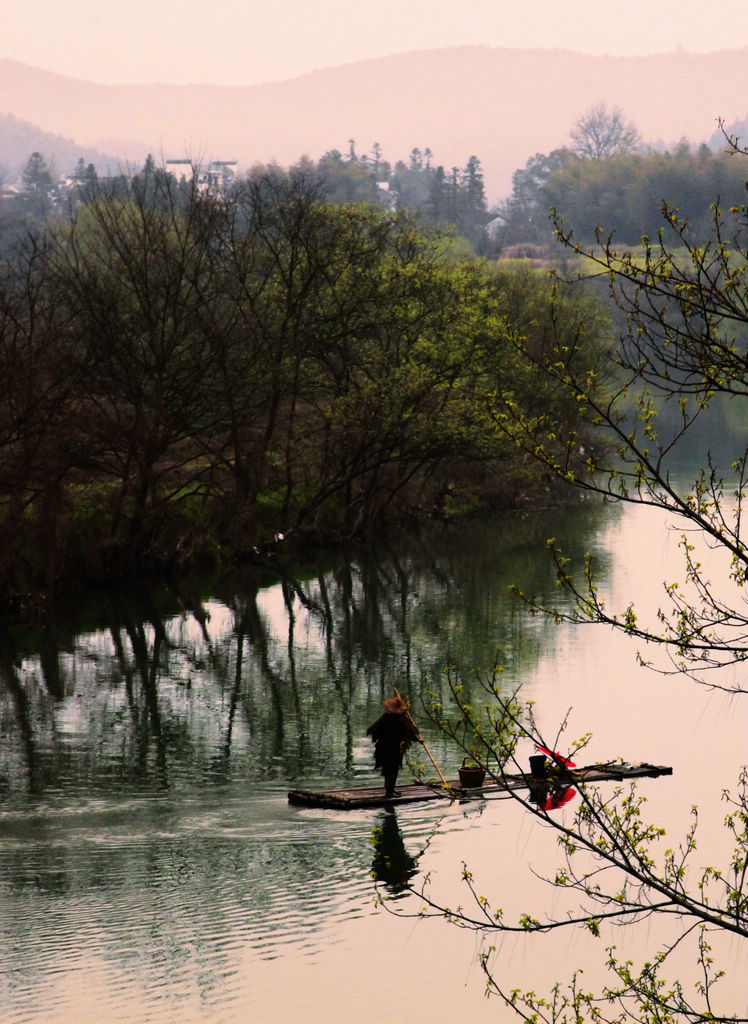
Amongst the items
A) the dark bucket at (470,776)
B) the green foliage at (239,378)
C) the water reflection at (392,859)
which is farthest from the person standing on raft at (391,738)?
the green foliage at (239,378)

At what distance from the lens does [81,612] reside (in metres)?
39.8

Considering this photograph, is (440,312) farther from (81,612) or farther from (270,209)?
(81,612)

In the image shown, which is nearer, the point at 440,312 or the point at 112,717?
the point at 112,717

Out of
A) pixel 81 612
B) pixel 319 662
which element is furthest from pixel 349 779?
pixel 81 612

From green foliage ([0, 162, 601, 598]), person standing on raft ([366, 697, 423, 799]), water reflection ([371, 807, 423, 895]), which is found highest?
green foliage ([0, 162, 601, 598])

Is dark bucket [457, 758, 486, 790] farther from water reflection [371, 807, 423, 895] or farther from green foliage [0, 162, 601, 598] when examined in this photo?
green foliage [0, 162, 601, 598]

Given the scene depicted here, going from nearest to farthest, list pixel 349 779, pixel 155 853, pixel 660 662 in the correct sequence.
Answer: pixel 155 853 < pixel 349 779 < pixel 660 662

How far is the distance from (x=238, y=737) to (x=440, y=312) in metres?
30.1

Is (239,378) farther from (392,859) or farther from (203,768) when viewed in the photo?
(392,859)

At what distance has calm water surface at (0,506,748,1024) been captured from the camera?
15.2m

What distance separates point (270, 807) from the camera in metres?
21.0

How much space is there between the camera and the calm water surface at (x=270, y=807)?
15.2 meters

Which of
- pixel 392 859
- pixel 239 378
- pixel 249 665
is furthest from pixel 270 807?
pixel 239 378

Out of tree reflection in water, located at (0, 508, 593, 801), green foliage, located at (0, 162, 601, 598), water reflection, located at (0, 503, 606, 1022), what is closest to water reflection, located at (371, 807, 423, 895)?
water reflection, located at (0, 503, 606, 1022)
